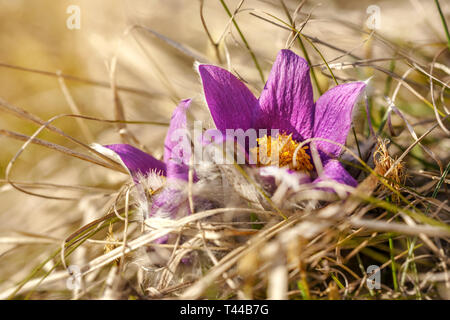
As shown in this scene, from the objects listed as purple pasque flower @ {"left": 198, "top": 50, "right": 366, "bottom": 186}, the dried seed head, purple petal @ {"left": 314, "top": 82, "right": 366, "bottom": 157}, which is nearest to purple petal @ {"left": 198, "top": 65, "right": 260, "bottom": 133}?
purple pasque flower @ {"left": 198, "top": 50, "right": 366, "bottom": 186}

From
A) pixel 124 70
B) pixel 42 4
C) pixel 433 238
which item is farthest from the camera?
pixel 42 4


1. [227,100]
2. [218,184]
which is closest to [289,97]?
[227,100]

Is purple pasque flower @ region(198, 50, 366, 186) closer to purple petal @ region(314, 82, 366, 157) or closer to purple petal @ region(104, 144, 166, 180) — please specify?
purple petal @ region(314, 82, 366, 157)

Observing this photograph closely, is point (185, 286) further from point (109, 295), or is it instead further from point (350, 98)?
point (350, 98)

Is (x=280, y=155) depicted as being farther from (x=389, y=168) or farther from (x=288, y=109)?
(x=389, y=168)

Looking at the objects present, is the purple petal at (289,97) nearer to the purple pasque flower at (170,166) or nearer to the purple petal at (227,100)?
the purple petal at (227,100)
